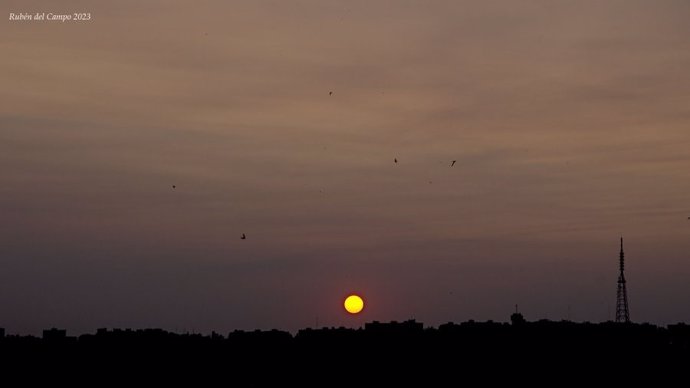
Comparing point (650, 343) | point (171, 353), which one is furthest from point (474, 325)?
point (171, 353)

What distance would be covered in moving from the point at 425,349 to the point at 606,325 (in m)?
16.1

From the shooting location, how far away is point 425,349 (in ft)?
339

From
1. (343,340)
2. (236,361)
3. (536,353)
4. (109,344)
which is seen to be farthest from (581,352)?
(109,344)

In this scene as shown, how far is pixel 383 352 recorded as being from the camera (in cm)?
10206

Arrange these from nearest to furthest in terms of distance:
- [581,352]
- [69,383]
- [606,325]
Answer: [69,383] → [581,352] → [606,325]

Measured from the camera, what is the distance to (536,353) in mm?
99500

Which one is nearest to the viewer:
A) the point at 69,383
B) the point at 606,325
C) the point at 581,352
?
the point at 69,383

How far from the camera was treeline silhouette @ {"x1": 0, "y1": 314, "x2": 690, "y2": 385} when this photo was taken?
315ft

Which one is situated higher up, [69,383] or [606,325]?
[606,325]

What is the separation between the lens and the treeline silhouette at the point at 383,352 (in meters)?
96.1

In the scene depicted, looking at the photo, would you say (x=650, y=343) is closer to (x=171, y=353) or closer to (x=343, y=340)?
(x=343, y=340)

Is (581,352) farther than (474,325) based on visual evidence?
No

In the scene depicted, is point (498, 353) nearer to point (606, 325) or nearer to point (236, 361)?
point (606, 325)

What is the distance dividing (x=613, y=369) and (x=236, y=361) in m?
30.4
